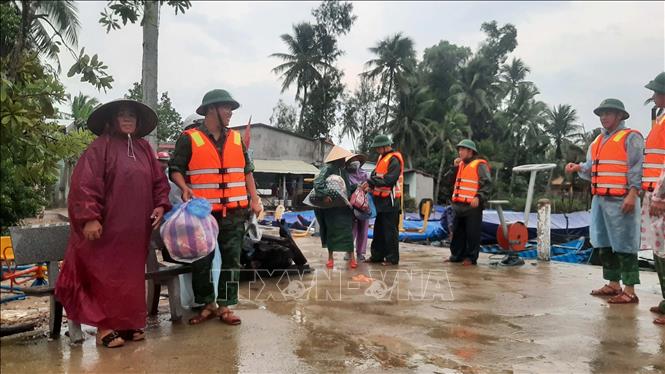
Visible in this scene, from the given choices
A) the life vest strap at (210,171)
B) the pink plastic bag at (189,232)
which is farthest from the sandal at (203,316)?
the life vest strap at (210,171)

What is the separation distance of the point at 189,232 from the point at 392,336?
61.5 inches

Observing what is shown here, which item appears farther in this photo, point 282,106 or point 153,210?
point 282,106

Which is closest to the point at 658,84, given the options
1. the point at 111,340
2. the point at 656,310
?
the point at 656,310

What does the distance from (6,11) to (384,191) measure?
473 centimetres

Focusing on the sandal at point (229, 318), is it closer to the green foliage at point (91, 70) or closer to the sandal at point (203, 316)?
the sandal at point (203, 316)

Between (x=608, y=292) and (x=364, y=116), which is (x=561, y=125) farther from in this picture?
(x=608, y=292)

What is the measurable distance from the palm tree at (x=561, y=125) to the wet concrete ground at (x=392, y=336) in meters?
44.8

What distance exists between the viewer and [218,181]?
13.2 feet

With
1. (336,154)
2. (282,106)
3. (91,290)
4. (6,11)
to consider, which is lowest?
(91,290)

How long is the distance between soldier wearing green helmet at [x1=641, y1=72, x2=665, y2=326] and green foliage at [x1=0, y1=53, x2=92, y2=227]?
4.31m

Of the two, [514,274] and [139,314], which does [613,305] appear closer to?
[514,274]

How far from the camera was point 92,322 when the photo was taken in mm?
3309

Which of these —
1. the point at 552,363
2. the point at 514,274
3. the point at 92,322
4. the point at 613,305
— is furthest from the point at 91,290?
the point at 514,274

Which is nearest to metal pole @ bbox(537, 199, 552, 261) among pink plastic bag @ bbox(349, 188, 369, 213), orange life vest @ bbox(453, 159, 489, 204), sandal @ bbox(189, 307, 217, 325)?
orange life vest @ bbox(453, 159, 489, 204)
